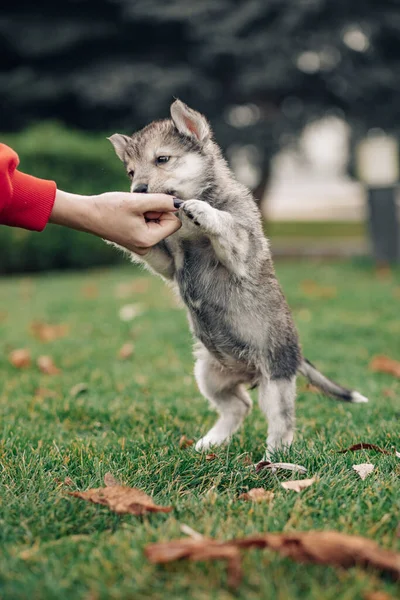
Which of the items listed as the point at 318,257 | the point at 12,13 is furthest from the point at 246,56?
the point at 12,13

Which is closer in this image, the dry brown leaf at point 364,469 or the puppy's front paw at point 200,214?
the dry brown leaf at point 364,469

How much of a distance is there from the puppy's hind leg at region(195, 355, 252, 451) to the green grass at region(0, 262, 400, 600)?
4.3 inches

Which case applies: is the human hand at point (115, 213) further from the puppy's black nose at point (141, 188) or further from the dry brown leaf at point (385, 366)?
the dry brown leaf at point (385, 366)

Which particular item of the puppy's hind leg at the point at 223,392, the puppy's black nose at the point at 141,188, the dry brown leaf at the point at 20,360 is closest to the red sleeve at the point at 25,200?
the puppy's black nose at the point at 141,188

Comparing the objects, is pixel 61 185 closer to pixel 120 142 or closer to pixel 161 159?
pixel 120 142

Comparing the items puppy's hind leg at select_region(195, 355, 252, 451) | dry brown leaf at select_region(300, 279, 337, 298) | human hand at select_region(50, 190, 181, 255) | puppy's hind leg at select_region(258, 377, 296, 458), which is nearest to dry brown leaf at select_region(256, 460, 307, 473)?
puppy's hind leg at select_region(258, 377, 296, 458)

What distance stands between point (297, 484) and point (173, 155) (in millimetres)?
1556

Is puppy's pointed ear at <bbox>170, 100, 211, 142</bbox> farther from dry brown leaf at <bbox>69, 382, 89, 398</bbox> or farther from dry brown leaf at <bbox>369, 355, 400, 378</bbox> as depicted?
dry brown leaf at <bbox>369, 355, 400, 378</bbox>

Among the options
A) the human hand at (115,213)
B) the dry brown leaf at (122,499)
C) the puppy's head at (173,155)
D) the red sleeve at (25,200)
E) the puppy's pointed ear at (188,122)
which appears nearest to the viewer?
the dry brown leaf at (122,499)

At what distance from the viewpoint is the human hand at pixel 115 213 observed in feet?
9.56

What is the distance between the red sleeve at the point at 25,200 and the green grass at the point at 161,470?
957mm

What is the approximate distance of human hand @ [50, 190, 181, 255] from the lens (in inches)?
115

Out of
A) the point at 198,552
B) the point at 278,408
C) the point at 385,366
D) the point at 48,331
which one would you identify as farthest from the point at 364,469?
the point at 48,331

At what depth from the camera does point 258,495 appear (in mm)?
2475
